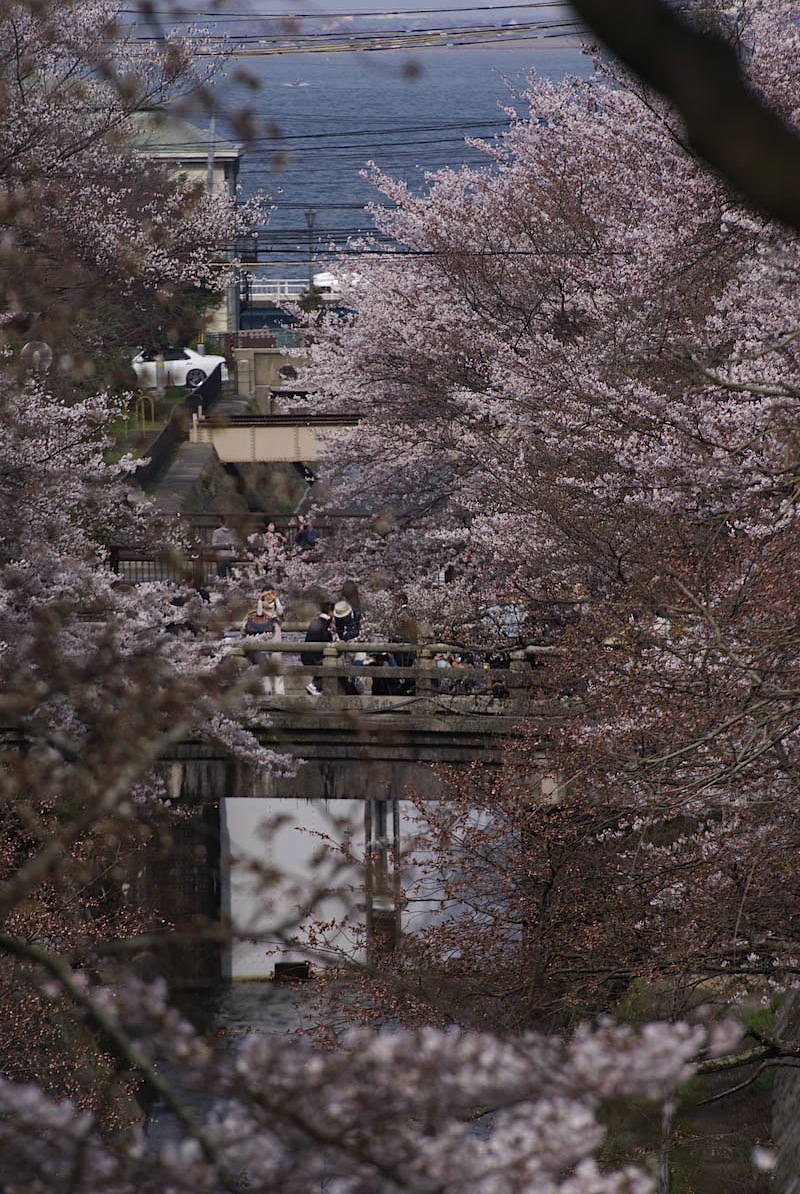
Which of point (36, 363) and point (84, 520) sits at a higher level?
point (36, 363)

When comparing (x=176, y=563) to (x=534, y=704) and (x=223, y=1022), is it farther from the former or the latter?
(x=223, y=1022)

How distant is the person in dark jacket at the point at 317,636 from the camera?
1966cm

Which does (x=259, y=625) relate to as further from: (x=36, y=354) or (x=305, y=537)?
(x=36, y=354)

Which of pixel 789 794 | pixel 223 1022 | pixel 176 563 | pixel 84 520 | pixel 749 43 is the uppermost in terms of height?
pixel 749 43

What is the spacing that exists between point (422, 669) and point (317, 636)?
1929 mm

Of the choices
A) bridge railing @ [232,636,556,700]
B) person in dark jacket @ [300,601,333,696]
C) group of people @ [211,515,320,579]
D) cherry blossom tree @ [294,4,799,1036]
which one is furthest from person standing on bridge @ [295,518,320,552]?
bridge railing @ [232,636,556,700]

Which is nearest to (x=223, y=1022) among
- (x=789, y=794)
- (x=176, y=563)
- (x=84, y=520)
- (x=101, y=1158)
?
(x=84, y=520)

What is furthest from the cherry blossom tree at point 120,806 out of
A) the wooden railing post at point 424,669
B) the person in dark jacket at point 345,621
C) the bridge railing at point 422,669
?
the person in dark jacket at point 345,621

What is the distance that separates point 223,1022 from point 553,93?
15.3m

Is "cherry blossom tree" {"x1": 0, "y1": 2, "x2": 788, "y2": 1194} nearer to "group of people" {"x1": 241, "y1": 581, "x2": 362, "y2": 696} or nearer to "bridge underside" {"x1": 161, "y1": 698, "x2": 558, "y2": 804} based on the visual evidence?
"bridge underside" {"x1": 161, "y1": 698, "x2": 558, "y2": 804}

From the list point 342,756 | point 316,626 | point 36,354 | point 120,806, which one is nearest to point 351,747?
point 342,756

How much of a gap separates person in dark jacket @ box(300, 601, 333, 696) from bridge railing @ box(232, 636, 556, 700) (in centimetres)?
7

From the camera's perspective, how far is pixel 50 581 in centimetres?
1515

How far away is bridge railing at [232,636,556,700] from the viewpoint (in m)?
17.3
